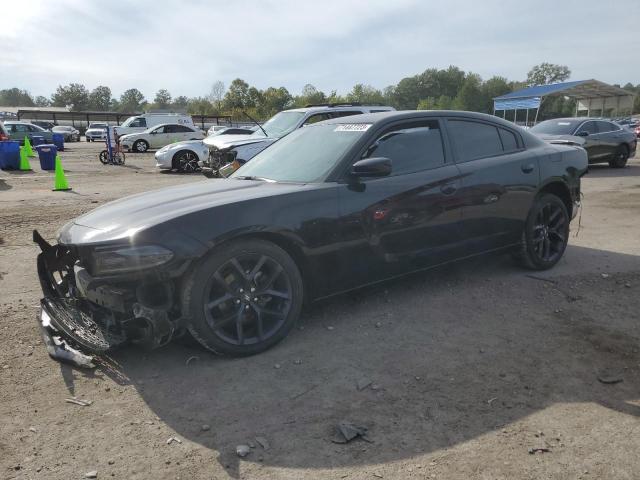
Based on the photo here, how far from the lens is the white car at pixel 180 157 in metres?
16.7

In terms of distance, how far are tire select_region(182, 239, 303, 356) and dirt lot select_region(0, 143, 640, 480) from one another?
149mm

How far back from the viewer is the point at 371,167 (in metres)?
3.63

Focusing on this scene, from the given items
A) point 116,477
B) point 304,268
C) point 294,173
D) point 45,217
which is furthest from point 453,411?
point 45,217

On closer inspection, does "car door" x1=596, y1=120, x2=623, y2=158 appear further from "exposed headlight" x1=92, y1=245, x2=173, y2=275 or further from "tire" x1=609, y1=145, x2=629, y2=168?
"exposed headlight" x1=92, y1=245, x2=173, y2=275

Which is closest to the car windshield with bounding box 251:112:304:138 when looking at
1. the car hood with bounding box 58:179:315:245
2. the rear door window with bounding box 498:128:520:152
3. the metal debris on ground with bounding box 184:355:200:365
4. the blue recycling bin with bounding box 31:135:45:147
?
the rear door window with bounding box 498:128:520:152

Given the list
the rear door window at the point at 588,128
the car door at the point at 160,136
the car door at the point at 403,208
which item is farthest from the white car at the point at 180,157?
the car door at the point at 403,208

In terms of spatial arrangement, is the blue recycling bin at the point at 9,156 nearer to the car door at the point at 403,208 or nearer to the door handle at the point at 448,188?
the car door at the point at 403,208

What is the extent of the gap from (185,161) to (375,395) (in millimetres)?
15135

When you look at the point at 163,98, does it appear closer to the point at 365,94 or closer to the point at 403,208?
the point at 365,94

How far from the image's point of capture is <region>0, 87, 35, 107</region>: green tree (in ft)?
526

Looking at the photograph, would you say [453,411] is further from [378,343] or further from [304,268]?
[304,268]

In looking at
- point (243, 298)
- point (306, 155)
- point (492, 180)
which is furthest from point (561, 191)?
point (243, 298)

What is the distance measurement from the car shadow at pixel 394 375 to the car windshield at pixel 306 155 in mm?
1167

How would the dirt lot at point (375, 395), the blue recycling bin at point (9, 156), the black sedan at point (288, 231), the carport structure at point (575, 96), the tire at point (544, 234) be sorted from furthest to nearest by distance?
1. the carport structure at point (575, 96)
2. the blue recycling bin at point (9, 156)
3. the tire at point (544, 234)
4. the black sedan at point (288, 231)
5. the dirt lot at point (375, 395)
